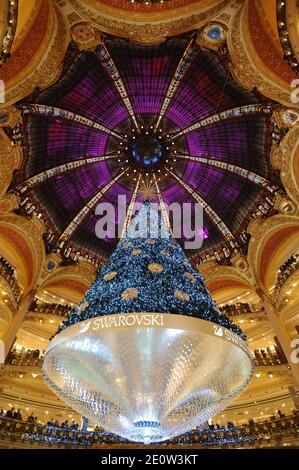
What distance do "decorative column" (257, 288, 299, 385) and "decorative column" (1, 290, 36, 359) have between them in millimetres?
13746

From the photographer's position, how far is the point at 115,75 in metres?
17.8

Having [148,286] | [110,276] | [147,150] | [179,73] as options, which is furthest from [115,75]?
[148,286]

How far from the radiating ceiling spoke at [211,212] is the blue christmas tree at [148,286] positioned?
11785mm

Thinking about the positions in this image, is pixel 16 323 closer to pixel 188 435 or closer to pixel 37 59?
pixel 188 435

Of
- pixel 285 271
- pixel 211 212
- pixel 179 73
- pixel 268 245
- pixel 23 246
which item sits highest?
pixel 179 73

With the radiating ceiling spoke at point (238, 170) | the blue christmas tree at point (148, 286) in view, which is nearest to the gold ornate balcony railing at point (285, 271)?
the radiating ceiling spoke at point (238, 170)

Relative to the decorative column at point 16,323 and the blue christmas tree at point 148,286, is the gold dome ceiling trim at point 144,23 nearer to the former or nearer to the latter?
the blue christmas tree at point 148,286

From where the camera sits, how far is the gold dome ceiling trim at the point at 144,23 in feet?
44.2

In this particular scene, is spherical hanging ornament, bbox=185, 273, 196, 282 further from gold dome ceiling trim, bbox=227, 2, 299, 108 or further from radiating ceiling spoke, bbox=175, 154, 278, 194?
radiating ceiling spoke, bbox=175, 154, 278, 194

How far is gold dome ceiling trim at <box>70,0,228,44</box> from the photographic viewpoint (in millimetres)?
13477

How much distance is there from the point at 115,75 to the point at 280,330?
16449 millimetres

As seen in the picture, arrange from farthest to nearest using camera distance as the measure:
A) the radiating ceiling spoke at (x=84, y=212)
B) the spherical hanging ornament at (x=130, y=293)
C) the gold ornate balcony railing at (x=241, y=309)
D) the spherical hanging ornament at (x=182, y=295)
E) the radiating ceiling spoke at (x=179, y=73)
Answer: the radiating ceiling spoke at (x=84, y=212)
the gold ornate balcony railing at (x=241, y=309)
the radiating ceiling spoke at (x=179, y=73)
the spherical hanging ornament at (x=182, y=295)
the spherical hanging ornament at (x=130, y=293)

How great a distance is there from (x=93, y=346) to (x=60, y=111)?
14.9 metres

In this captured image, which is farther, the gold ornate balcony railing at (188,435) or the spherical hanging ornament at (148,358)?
the gold ornate balcony railing at (188,435)
